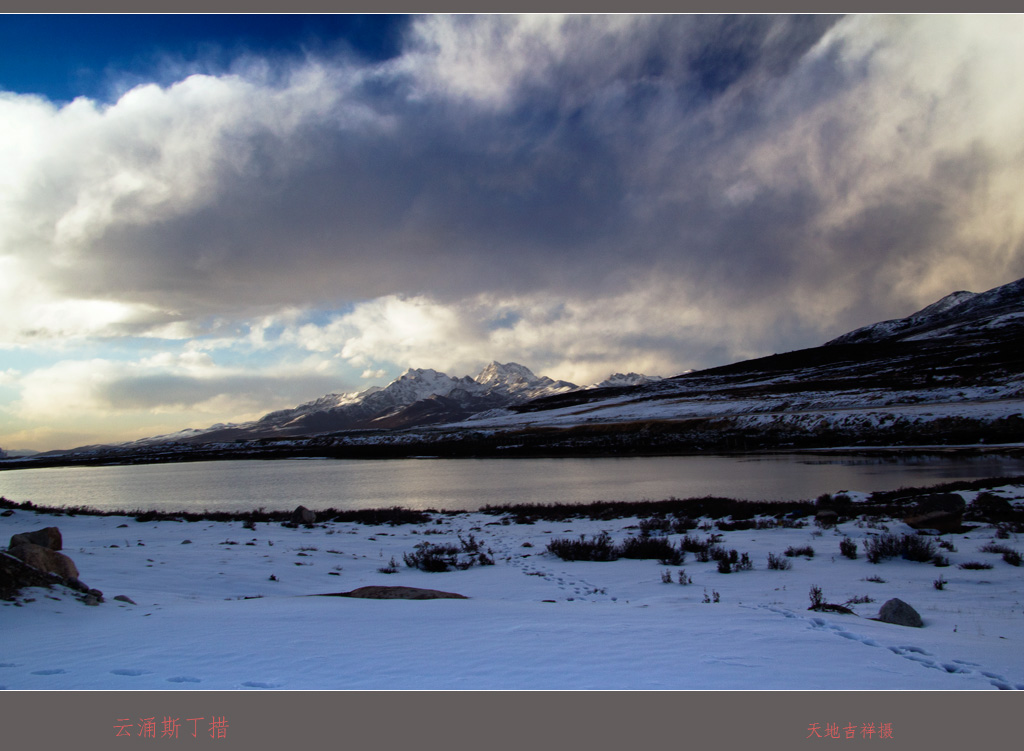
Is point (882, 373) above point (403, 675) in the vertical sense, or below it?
above

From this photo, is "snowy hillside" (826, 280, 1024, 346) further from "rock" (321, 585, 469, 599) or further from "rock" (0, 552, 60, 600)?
"rock" (0, 552, 60, 600)

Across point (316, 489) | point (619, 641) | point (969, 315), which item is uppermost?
point (969, 315)

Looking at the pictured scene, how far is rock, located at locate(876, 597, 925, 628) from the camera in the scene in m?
6.52

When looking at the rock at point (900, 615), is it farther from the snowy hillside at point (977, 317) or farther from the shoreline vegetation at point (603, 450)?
the snowy hillside at point (977, 317)

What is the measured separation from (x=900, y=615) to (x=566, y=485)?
2983 centimetres

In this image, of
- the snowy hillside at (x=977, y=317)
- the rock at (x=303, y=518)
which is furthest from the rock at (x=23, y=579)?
the snowy hillside at (x=977, y=317)

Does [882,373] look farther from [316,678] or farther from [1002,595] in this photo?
[316,678]

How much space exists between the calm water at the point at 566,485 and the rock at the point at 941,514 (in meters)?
10.8

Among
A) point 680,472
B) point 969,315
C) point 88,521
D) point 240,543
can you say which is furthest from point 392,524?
point 969,315

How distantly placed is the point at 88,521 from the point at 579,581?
2142 centimetres

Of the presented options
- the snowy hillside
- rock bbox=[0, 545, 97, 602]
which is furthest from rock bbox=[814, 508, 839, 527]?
the snowy hillside

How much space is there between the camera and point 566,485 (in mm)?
36031

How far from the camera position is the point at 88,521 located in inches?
842

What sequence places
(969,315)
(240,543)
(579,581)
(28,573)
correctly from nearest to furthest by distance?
1. (28,573)
2. (579,581)
3. (240,543)
4. (969,315)
